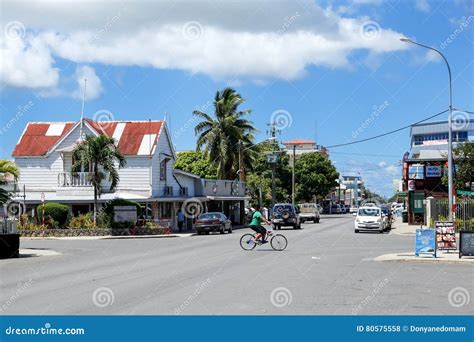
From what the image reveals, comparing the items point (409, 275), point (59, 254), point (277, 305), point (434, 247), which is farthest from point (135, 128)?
point (277, 305)

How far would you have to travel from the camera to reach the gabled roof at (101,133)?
45.8 m

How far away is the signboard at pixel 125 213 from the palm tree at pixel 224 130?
19818 mm

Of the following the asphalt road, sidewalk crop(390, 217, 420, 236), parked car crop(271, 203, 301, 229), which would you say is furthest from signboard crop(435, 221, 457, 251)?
parked car crop(271, 203, 301, 229)

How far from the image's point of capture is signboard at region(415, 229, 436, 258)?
2102cm

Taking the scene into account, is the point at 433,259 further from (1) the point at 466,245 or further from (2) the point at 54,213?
(2) the point at 54,213

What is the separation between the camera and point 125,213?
39312mm

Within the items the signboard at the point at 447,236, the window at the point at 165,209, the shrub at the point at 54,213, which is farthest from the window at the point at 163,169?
the signboard at the point at 447,236

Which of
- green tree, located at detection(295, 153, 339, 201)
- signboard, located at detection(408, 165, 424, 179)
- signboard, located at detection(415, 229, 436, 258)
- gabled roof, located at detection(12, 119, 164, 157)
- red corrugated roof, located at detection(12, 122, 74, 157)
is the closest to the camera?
signboard, located at detection(415, 229, 436, 258)

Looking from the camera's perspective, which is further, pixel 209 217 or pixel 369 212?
pixel 369 212

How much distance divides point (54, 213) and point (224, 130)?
903 inches

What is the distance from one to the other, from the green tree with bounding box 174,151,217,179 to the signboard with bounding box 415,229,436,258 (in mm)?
52685

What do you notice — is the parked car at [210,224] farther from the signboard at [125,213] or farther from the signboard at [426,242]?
the signboard at [426,242]

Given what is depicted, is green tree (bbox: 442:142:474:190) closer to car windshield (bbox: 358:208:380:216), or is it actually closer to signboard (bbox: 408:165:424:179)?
signboard (bbox: 408:165:424:179)

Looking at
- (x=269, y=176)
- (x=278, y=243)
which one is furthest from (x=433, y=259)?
(x=269, y=176)
